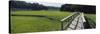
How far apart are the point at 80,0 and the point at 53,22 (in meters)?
0.40

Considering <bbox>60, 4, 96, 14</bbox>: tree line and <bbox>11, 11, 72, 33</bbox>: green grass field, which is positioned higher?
<bbox>60, 4, 96, 14</bbox>: tree line

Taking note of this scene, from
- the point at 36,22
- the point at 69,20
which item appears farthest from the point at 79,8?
the point at 36,22

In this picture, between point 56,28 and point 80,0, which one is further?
point 80,0

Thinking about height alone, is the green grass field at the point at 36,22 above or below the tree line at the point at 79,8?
below

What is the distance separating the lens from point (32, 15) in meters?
1.42

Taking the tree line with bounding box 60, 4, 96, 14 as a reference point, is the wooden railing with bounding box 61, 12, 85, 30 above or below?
below

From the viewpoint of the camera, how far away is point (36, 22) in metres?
1.43

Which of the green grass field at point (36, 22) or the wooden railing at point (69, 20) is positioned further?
the wooden railing at point (69, 20)

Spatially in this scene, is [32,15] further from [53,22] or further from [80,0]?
[80,0]

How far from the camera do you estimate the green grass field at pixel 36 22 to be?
136 cm

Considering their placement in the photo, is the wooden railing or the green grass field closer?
the green grass field

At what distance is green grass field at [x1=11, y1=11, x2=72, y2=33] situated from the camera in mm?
1362
